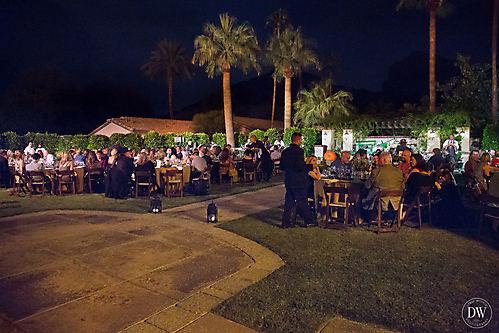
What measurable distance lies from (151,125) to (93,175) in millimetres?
32363

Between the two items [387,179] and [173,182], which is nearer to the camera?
[387,179]

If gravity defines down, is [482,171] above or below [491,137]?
below

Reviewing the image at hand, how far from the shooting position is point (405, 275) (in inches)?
176

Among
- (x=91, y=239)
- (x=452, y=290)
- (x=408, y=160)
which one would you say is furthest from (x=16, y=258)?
(x=408, y=160)

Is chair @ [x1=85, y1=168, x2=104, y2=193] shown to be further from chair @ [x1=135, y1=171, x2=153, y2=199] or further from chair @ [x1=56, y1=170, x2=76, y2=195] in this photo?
chair @ [x1=135, y1=171, x2=153, y2=199]

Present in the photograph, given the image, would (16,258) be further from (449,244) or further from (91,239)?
(449,244)

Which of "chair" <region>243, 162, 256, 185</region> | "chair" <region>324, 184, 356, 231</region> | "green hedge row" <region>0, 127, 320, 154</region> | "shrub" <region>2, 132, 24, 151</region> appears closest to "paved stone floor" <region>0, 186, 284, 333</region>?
"chair" <region>324, 184, 356, 231</region>

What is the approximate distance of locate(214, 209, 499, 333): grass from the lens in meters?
3.40

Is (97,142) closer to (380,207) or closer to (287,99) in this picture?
(287,99)

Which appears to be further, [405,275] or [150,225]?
[150,225]

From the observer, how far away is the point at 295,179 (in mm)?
6562

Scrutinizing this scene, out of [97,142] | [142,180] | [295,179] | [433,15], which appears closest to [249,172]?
[142,180]

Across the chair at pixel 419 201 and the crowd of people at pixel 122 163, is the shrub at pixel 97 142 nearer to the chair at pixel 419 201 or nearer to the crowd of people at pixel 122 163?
the crowd of people at pixel 122 163

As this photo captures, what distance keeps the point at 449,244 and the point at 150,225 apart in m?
5.32
